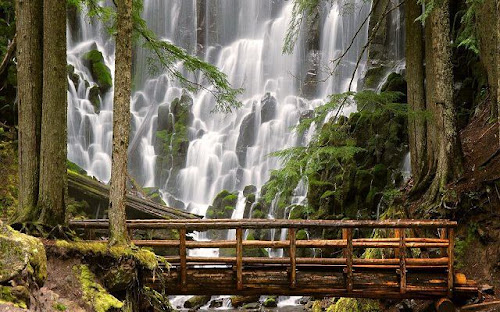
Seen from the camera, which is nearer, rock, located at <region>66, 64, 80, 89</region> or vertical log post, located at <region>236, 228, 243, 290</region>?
vertical log post, located at <region>236, 228, 243, 290</region>

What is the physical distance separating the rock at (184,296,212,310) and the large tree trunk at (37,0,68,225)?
7377 millimetres

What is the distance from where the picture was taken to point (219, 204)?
21.0 metres

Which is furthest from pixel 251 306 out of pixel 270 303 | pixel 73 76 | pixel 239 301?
pixel 73 76

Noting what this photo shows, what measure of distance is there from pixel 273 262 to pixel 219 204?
13304 mm

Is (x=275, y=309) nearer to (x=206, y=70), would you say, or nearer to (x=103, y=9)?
(x=206, y=70)

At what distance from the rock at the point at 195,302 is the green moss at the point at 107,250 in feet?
22.3

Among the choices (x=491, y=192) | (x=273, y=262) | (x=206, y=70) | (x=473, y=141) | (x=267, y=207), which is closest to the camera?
(x=273, y=262)

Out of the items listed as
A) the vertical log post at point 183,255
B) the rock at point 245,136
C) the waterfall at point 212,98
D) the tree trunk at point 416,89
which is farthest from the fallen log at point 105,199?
the rock at point 245,136

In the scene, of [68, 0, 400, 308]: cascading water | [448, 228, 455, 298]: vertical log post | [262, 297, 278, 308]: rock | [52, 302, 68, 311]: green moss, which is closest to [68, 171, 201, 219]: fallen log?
[262, 297, 278, 308]: rock

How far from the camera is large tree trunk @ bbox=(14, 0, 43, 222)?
6.77 m

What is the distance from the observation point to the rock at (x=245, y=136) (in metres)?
25.3

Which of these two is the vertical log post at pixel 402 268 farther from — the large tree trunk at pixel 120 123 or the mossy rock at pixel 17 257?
the mossy rock at pixel 17 257

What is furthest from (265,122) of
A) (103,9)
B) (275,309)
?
(103,9)

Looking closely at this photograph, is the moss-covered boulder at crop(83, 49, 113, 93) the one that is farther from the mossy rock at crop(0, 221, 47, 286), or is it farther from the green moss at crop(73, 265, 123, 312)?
the mossy rock at crop(0, 221, 47, 286)
